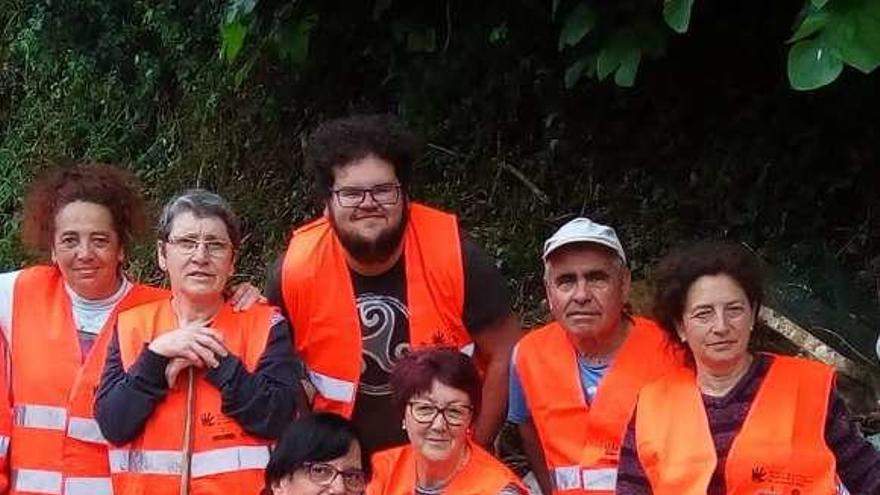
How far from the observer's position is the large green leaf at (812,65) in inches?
181

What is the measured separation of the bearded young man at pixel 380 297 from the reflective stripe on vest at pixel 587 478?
0.38 m

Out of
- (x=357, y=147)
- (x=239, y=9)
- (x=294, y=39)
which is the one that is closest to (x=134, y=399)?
(x=357, y=147)

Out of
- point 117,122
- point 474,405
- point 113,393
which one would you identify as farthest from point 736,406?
point 117,122

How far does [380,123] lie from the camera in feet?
16.1

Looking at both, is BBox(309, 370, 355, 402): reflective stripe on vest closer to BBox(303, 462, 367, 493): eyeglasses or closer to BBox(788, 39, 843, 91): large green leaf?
BBox(303, 462, 367, 493): eyeglasses

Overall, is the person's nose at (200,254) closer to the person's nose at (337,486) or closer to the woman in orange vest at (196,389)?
the woman in orange vest at (196,389)

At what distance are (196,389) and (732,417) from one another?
159cm

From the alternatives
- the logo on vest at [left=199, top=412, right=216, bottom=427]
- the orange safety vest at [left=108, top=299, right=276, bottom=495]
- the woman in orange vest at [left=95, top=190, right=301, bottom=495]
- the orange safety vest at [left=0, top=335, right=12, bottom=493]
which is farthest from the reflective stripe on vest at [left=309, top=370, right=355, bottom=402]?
the orange safety vest at [left=0, top=335, right=12, bottom=493]

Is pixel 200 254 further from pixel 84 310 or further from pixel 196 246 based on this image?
pixel 84 310

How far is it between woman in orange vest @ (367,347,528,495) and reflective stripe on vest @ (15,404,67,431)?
1045mm

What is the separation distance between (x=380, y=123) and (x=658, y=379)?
1.29m

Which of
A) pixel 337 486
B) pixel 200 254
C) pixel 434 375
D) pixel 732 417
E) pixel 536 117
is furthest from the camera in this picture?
pixel 536 117

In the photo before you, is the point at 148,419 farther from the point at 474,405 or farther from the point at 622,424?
the point at 622,424

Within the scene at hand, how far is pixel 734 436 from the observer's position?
4.07 metres
